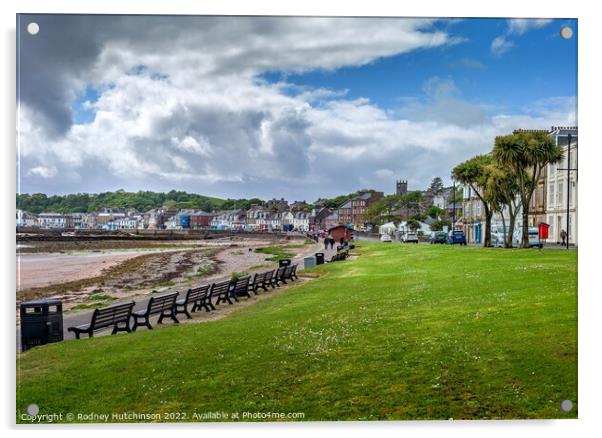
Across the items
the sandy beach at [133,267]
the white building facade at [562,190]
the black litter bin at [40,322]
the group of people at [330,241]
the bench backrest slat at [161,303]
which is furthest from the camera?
the group of people at [330,241]

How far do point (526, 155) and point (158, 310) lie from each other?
5.36 meters

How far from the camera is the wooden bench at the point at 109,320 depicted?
7.07 metres

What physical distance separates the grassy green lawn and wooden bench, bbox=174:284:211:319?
0.74 m

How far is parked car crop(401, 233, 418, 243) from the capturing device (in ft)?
29.4

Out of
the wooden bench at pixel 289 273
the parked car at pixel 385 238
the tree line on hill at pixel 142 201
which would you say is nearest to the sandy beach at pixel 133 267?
the wooden bench at pixel 289 273

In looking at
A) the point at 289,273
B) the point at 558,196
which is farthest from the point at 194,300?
the point at 558,196

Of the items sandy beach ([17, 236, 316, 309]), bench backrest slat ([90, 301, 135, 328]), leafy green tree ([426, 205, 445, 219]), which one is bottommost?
bench backrest slat ([90, 301, 135, 328])

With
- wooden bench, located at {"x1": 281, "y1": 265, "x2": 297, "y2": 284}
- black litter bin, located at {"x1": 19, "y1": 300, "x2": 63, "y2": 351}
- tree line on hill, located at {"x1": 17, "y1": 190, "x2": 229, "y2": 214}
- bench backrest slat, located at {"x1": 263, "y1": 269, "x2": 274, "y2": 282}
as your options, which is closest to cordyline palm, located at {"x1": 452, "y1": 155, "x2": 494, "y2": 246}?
tree line on hill, located at {"x1": 17, "y1": 190, "x2": 229, "y2": 214}

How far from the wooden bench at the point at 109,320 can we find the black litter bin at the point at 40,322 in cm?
19

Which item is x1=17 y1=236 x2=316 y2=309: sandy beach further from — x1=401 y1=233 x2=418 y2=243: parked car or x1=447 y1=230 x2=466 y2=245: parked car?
x1=447 y1=230 x2=466 y2=245: parked car

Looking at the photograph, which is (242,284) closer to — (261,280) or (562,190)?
(261,280)

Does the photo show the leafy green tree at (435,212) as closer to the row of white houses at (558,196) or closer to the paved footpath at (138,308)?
the row of white houses at (558,196)

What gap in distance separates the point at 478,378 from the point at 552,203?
9.55 feet

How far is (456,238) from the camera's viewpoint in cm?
930
